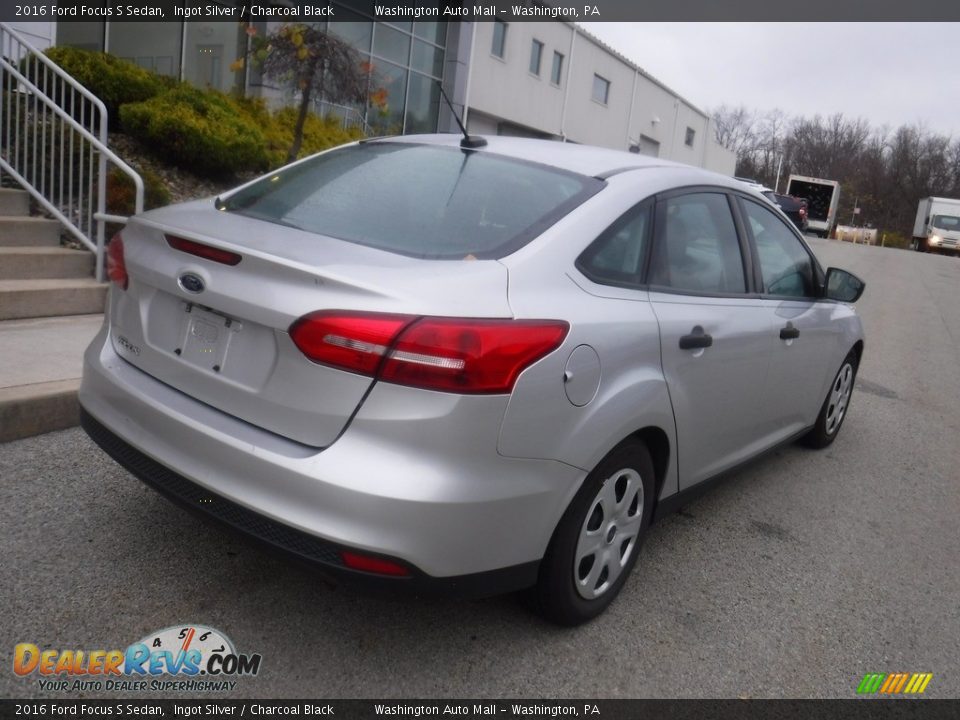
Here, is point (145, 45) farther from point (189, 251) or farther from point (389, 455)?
point (389, 455)

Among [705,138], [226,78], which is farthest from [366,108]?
[705,138]

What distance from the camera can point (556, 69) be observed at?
93.6 ft

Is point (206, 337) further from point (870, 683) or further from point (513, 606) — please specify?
point (870, 683)

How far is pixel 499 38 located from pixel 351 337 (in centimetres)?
2424

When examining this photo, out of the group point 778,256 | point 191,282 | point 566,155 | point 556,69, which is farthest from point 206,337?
point 556,69

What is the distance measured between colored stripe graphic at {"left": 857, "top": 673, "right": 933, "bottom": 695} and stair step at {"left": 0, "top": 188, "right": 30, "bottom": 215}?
7019 millimetres

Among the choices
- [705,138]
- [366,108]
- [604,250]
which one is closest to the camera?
[604,250]

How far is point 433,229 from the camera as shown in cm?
290

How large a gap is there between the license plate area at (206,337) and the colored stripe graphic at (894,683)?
2.36m

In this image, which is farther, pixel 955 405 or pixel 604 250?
pixel 955 405

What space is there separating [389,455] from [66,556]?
1587 mm

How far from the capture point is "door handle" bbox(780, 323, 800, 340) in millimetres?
4180

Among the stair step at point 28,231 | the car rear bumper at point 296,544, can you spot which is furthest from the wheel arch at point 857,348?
the stair step at point 28,231

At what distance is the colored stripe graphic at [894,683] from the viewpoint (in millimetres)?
2957
